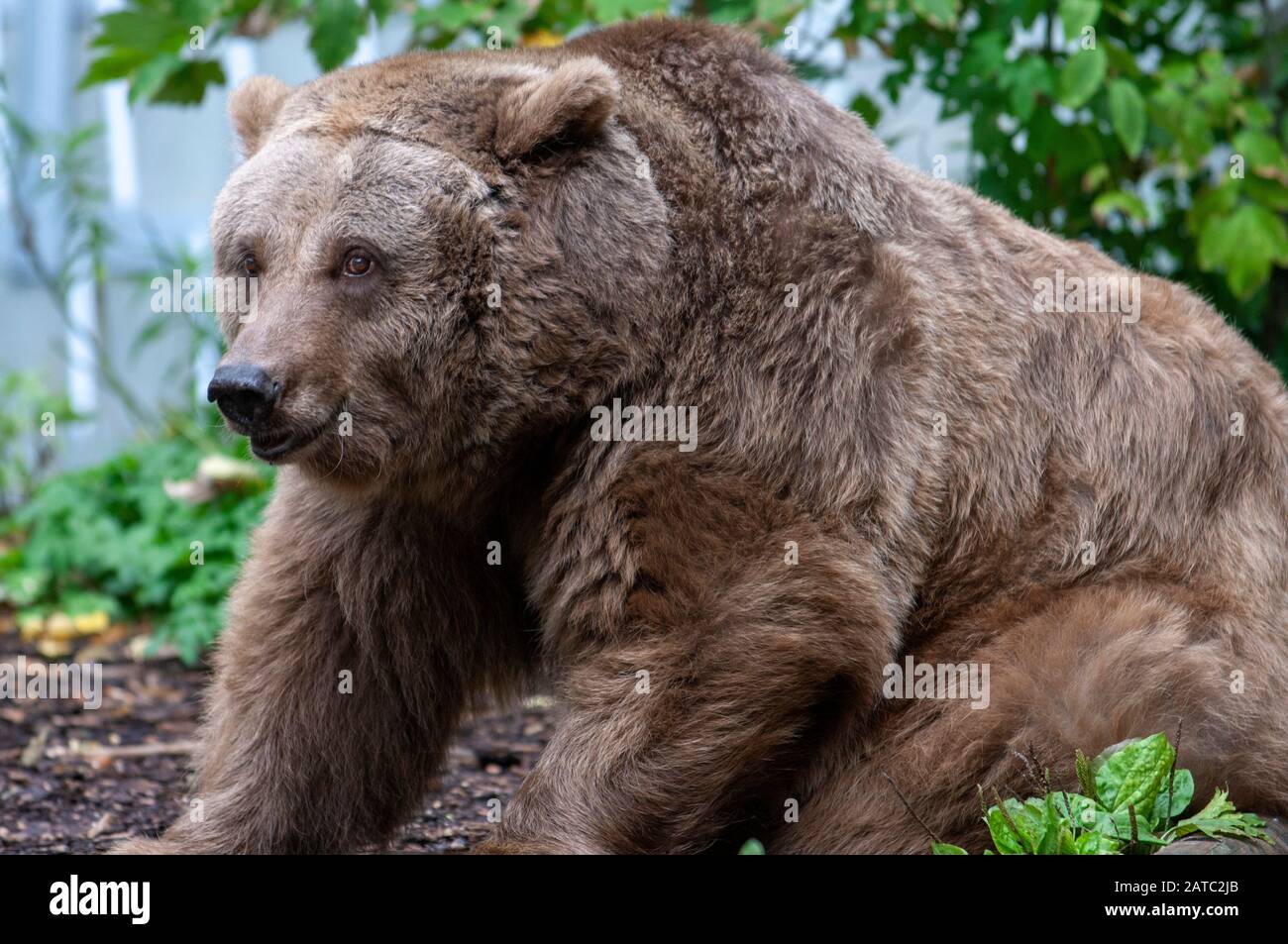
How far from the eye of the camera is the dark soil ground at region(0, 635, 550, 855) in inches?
194

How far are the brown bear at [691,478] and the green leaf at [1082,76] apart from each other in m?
1.62

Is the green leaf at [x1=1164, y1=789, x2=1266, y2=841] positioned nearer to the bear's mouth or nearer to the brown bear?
the brown bear

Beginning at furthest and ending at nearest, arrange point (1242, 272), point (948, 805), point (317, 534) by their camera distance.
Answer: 1. point (1242, 272)
2. point (317, 534)
3. point (948, 805)

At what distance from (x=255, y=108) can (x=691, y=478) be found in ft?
5.53

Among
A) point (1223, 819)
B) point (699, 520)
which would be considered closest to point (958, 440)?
point (699, 520)

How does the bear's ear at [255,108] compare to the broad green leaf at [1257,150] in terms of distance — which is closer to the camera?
the bear's ear at [255,108]

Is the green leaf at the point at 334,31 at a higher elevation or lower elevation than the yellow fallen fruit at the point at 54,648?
higher

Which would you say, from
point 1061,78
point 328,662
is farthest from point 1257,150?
point 328,662

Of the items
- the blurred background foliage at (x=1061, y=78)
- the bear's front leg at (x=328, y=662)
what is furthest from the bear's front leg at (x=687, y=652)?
the blurred background foliage at (x=1061, y=78)

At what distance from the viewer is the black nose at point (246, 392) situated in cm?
365

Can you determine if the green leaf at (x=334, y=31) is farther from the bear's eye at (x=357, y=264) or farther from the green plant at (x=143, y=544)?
the green plant at (x=143, y=544)

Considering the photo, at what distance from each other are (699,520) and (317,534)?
3.67ft
